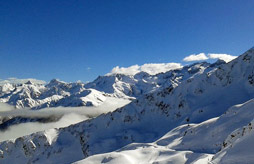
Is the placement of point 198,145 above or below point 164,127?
below

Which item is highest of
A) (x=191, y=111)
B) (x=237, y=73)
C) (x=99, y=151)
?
(x=237, y=73)

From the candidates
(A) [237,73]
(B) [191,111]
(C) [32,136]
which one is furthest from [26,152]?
(A) [237,73]

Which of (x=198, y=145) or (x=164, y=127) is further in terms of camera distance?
(x=164, y=127)

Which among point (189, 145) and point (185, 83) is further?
point (185, 83)

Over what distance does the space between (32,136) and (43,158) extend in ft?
59.3

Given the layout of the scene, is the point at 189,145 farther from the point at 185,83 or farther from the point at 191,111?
the point at 185,83

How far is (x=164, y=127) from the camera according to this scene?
265 feet

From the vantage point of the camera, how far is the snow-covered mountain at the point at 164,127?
3926 cm

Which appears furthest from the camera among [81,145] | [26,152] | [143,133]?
[26,152]

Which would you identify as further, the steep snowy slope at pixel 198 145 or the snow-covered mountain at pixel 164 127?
the snow-covered mountain at pixel 164 127

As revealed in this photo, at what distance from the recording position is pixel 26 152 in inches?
4299

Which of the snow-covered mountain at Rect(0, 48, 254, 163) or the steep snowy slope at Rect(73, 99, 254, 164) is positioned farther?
the snow-covered mountain at Rect(0, 48, 254, 163)

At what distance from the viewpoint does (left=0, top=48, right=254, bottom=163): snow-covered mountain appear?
39.3m

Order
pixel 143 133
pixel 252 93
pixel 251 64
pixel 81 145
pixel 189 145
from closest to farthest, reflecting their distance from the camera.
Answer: pixel 189 145
pixel 252 93
pixel 251 64
pixel 143 133
pixel 81 145
